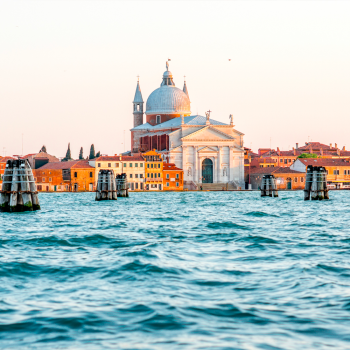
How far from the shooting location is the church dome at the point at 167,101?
91438 mm

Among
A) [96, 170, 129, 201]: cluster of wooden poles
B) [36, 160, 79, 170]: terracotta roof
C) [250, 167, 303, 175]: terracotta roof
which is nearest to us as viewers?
[96, 170, 129, 201]: cluster of wooden poles

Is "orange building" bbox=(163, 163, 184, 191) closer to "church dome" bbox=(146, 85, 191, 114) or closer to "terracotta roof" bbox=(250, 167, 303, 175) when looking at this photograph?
"terracotta roof" bbox=(250, 167, 303, 175)

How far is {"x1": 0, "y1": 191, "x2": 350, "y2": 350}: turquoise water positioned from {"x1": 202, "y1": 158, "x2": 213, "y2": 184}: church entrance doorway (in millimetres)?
67541

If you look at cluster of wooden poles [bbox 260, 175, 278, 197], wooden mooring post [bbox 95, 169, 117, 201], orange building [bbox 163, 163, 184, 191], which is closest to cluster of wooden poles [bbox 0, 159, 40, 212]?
wooden mooring post [bbox 95, 169, 117, 201]

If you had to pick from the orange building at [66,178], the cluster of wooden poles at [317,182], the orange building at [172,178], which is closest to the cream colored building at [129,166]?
the orange building at [66,178]

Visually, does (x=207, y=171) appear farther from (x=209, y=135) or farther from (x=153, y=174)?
(x=153, y=174)

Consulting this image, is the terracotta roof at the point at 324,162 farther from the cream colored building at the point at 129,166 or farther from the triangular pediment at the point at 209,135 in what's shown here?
the cream colored building at the point at 129,166

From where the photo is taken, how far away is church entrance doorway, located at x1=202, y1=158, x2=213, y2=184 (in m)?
83.1

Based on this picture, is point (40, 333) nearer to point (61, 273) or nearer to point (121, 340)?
point (121, 340)

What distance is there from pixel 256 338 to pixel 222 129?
258 ft

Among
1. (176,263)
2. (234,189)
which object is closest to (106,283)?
(176,263)

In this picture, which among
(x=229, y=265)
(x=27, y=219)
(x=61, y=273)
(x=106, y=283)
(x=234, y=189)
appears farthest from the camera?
(x=234, y=189)

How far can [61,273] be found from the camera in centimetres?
1013

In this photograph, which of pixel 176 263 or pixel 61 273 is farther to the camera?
pixel 176 263
